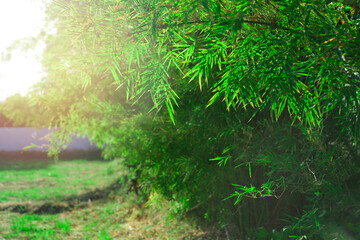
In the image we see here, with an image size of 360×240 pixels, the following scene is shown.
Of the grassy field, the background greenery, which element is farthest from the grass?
the background greenery

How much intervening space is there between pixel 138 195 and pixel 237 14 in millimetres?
5325

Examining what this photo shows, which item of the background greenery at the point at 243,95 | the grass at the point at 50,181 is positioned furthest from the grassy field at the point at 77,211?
the background greenery at the point at 243,95

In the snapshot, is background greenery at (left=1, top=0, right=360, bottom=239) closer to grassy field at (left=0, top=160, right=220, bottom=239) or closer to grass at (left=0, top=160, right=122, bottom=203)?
grassy field at (left=0, top=160, right=220, bottom=239)

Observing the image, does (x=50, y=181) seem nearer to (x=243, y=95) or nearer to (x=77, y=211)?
(x=77, y=211)

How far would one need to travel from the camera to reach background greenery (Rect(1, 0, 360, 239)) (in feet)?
5.95

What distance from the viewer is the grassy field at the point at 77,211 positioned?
4727mm

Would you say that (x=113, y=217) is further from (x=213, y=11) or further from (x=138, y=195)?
(x=213, y=11)

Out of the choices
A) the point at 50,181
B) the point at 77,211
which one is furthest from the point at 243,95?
the point at 50,181

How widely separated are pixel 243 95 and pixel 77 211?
5.13 metres

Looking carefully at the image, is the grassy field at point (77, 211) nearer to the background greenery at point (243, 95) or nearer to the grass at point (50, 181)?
the grass at point (50, 181)

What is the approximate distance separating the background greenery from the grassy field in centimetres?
126

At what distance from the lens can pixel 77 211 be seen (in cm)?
616

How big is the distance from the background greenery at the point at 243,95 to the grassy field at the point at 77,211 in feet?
4.15

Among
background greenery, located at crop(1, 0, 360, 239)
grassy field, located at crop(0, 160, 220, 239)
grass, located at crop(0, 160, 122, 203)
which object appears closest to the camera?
background greenery, located at crop(1, 0, 360, 239)
